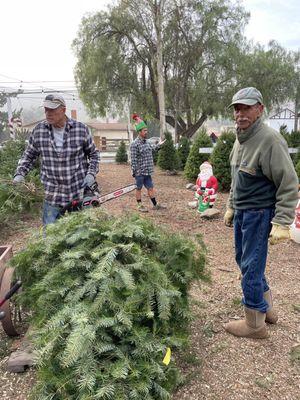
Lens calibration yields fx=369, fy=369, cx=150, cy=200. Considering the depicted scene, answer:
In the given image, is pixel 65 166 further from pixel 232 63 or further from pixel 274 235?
pixel 232 63

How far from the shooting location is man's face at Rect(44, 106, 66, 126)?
3338 mm

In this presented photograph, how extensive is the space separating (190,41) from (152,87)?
355 cm

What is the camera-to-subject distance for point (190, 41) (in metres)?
22.5

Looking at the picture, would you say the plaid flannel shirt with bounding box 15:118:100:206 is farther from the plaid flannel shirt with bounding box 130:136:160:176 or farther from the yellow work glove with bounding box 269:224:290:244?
the plaid flannel shirt with bounding box 130:136:160:176

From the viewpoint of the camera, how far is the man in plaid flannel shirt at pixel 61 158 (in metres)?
3.51

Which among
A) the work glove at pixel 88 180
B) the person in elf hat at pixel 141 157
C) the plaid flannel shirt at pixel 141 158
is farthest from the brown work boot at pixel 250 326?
the plaid flannel shirt at pixel 141 158

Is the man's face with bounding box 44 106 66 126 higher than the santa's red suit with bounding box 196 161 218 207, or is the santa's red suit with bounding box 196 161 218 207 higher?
the man's face with bounding box 44 106 66 126

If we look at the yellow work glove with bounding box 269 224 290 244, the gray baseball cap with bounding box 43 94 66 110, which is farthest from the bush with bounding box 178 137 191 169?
the yellow work glove with bounding box 269 224 290 244

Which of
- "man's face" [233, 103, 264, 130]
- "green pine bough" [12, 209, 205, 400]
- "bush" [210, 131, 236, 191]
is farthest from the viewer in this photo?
"bush" [210, 131, 236, 191]

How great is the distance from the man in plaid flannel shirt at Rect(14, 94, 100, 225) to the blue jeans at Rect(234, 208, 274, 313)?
1.53 m

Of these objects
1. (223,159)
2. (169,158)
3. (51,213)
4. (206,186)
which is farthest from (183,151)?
(51,213)

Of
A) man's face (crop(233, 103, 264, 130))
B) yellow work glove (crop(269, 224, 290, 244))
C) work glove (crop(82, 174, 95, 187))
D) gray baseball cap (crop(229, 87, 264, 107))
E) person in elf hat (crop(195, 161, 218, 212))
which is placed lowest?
person in elf hat (crop(195, 161, 218, 212))

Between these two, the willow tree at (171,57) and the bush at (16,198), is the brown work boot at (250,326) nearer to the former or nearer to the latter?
the bush at (16,198)

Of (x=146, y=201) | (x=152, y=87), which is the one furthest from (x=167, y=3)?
(x=146, y=201)
